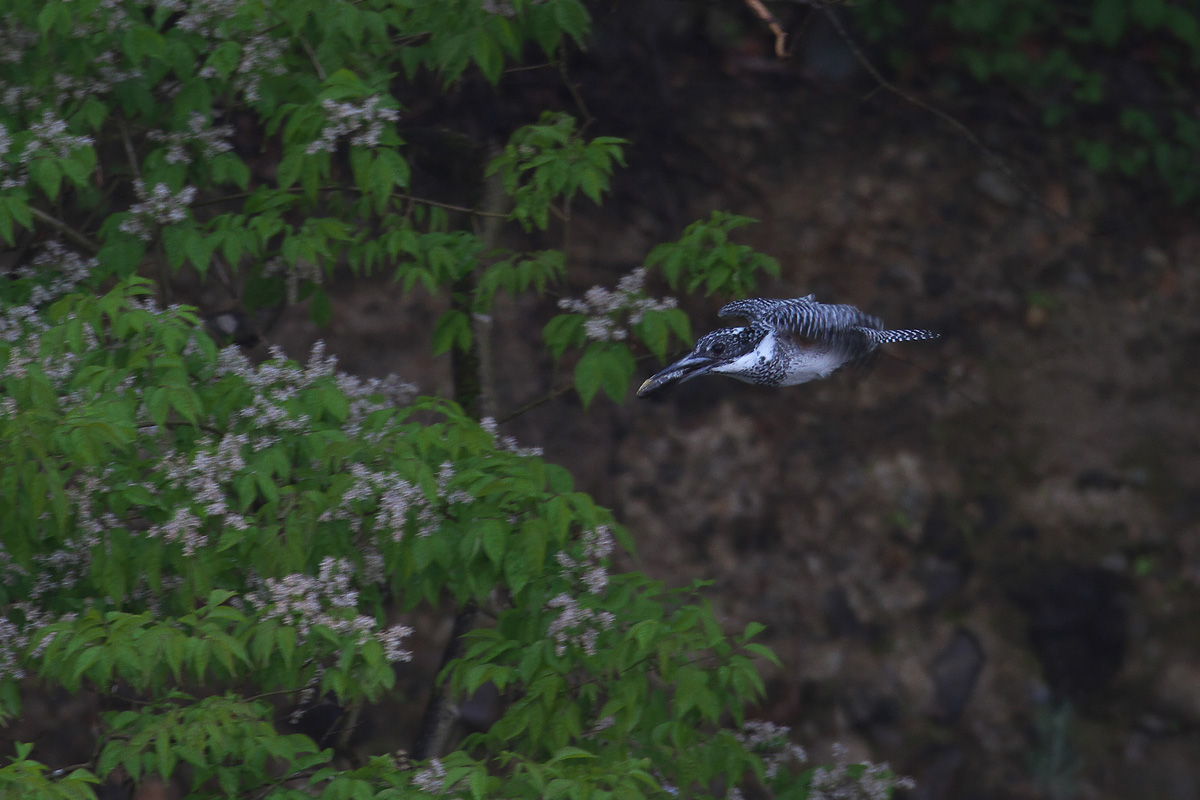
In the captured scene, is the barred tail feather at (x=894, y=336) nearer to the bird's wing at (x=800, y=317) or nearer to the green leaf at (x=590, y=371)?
the bird's wing at (x=800, y=317)

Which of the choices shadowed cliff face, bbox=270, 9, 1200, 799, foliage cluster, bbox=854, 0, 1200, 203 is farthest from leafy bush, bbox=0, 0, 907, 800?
foliage cluster, bbox=854, 0, 1200, 203

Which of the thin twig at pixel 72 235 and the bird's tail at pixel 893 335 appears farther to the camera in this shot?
the thin twig at pixel 72 235

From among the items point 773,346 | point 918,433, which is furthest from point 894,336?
point 918,433

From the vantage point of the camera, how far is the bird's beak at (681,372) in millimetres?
2580

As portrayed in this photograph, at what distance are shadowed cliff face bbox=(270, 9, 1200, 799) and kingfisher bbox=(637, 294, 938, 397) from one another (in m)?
4.01

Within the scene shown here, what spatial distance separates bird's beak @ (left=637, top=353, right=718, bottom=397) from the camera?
2580 mm

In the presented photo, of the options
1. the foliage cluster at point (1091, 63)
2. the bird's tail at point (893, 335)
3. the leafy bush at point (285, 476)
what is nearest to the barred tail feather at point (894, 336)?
the bird's tail at point (893, 335)

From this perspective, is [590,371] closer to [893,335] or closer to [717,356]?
[717,356]

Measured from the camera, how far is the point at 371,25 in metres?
3.47

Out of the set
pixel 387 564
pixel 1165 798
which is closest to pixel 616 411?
pixel 1165 798

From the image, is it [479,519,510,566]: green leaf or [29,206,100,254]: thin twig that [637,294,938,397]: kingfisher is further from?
[29,206,100,254]: thin twig

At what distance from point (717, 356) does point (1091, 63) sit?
19.4 ft

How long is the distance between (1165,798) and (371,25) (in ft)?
18.5

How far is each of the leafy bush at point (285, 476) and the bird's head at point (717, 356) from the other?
1.69 ft
